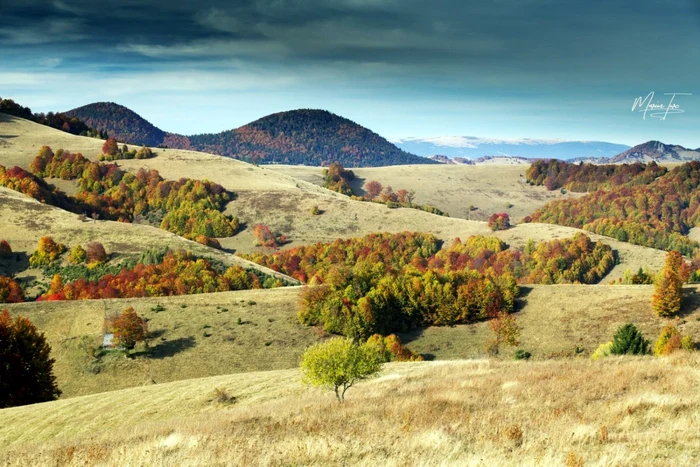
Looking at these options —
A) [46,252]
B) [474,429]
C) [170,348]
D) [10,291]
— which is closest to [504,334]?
[170,348]

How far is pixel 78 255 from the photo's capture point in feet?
421

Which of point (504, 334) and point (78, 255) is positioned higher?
point (78, 255)

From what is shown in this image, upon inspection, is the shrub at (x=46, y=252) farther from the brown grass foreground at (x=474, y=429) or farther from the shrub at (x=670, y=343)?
the shrub at (x=670, y=343)

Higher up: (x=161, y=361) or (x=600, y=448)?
(x=600, y=448)

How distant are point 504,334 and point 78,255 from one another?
10095 centimetres

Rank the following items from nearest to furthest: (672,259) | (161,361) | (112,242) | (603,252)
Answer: (161,361)
(672,259)
(112,242)
(603,252)

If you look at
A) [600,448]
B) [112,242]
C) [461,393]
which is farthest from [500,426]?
[112,242]

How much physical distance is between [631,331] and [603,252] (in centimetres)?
13761

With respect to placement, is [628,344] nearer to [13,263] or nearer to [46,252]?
[46,252]

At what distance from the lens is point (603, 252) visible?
6836 inches

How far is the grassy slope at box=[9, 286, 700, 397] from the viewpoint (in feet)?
228

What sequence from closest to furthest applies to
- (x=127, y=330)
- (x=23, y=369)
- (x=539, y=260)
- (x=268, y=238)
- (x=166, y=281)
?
(x=23, y=369) → (x=127, y=330) → (x=166, y=281) → (x=539, y=260) → (x=268, y=238)

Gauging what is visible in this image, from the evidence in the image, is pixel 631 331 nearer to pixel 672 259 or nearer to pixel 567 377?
pixel 567 377

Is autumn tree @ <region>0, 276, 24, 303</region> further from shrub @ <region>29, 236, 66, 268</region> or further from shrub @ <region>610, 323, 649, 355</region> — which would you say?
shrub @ <region>610, 323, 649, 355</region>
